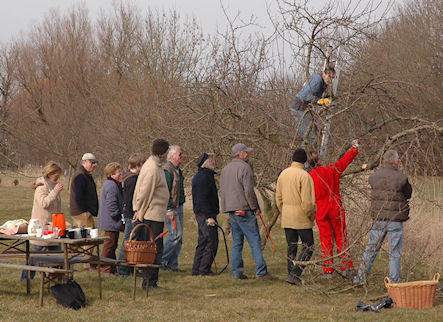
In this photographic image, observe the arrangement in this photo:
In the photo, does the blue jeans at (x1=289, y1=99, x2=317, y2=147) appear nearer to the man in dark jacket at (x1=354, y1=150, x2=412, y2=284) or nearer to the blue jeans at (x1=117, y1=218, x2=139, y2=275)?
the man in dark jacket at (x1=354, y1=150, x2=412, y2=284)

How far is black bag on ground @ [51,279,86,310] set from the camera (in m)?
7.34

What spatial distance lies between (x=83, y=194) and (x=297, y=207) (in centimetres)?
309

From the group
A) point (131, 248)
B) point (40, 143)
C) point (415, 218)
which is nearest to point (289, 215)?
point (131, 248)

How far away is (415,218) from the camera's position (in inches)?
503

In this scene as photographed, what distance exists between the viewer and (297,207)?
9250mm

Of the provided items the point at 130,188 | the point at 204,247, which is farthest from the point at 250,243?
the point at 130,188

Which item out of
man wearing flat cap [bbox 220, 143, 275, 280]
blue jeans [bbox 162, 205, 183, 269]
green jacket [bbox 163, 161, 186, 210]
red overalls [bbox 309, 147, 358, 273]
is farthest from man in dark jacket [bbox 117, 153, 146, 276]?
red overalls [bbox 309, 147, 358, 273]

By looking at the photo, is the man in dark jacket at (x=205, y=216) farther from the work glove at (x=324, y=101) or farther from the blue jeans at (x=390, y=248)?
the blue jeans at (x=390, y=248)

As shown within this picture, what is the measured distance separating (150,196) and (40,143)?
24674 millimetres

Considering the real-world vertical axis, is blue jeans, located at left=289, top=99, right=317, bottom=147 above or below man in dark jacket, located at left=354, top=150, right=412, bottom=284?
above

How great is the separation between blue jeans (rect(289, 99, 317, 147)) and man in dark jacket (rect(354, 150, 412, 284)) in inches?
60.2

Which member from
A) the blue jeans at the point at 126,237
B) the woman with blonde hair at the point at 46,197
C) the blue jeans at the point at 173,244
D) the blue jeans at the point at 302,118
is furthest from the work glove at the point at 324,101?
the woman with blonde hair at the point at 46,197

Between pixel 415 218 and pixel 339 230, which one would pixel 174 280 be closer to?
pixel 339 230

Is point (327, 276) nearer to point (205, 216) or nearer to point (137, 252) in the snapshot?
point (205, 216)
